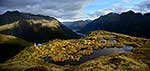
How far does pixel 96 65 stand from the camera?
197ft

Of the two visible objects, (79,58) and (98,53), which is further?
(98,53)

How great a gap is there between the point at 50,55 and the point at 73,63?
11577 mm

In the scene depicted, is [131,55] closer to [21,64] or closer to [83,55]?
[83,55]

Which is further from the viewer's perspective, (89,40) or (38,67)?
(89,40)

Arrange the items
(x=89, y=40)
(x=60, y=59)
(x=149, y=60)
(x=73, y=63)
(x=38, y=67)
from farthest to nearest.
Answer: (x=89, y=40)
(x=60, y=59)
(x=73, y=63)
(x=149, y=60)
(x=38, y=67)

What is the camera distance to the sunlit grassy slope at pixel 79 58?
194 ft

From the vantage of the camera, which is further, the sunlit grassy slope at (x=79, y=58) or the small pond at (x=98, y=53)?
the small pond at (x=98, y=53)

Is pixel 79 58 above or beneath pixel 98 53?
beneath

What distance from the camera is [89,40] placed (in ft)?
302

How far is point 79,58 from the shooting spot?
71125 mm

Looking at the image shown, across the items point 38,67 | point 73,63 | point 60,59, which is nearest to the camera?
point 38,67

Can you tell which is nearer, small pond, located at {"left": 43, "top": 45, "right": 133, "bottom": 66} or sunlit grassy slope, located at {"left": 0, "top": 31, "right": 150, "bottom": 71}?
sunlit grassy slope, located at {"left": 0, "top": 31, "right": 150, "bottom": 71}

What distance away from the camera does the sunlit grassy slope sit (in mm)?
59000

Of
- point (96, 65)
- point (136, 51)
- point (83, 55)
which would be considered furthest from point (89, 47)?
point (96, 65)
